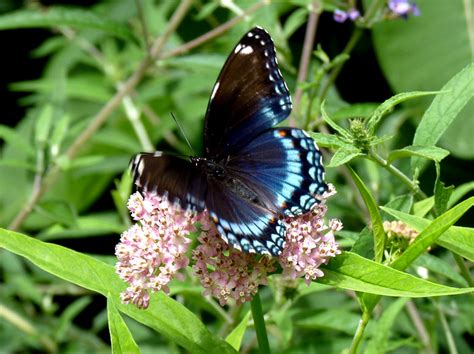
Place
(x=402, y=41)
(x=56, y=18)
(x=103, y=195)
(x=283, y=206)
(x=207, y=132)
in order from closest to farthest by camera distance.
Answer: (x=283, y=206) < (x=207, y=132) < (x=56, y=18) < (x=402, y=41) < (x=103, y=195)

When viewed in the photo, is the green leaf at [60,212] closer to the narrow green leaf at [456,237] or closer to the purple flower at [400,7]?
the purple flower at [400,7]

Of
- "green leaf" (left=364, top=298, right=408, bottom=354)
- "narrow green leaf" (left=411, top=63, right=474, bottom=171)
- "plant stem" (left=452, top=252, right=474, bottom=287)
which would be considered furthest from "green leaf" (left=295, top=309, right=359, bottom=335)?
"narrow green leaf" (left=411, top=63, right=474, bottom=171)

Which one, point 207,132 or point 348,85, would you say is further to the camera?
point 348,85

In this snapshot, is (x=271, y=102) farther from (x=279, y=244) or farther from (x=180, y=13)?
(x=180, y=13)

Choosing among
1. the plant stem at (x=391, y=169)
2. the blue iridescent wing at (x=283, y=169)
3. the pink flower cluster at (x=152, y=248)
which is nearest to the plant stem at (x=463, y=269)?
the plant stem at (x=391, y=169)

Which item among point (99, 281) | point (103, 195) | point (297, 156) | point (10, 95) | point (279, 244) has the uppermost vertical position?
point (297, 156)

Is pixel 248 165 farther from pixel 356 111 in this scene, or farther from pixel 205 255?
pixel 356 111

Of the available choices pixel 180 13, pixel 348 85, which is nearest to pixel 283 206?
pixel 180 13

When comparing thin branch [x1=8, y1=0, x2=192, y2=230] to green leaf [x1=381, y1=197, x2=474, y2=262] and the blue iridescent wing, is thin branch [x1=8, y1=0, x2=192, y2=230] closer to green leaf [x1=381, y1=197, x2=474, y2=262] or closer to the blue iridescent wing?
the blue iridescent wing
